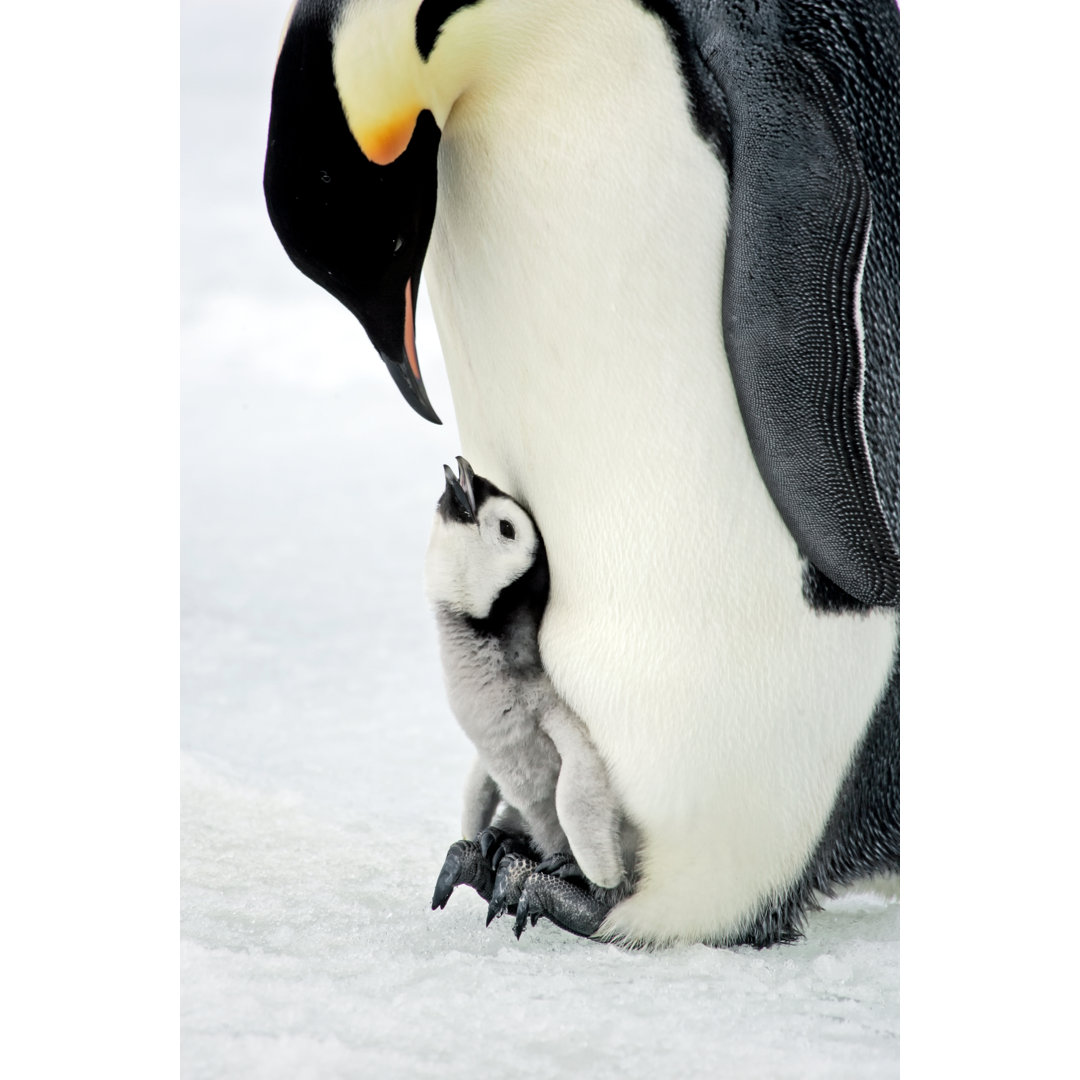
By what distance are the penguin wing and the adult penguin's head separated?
25 cm

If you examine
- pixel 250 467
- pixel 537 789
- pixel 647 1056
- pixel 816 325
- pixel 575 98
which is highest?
pixel 575 98

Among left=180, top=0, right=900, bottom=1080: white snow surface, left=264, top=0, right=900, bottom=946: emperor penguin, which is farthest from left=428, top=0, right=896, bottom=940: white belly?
left=180, top=0, right=900, bottom=1080: white snow surface

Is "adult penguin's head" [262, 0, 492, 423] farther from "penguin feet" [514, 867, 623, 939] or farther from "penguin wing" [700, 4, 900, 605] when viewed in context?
"penguin feet" [514, 867, 623, 939]

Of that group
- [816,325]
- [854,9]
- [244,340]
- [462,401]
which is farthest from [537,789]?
[854,9]

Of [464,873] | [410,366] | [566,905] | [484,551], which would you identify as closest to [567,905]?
[566,905]

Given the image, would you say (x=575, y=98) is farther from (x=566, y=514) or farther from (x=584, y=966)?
(x=584, y=966)

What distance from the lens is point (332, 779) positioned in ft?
6.24

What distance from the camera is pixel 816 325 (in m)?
1.29

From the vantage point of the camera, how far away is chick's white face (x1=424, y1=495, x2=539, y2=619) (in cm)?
140

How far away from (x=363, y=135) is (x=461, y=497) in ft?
1.11

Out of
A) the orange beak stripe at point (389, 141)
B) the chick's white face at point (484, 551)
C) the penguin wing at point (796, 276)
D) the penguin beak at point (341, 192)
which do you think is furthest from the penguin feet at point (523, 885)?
the orange beak stripe at point (389, 141)

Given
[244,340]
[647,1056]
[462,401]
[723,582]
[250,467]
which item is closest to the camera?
[647,1056]

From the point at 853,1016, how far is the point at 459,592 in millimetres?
523

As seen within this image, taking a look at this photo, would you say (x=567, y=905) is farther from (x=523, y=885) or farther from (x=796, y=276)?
(x=796, y=276)
